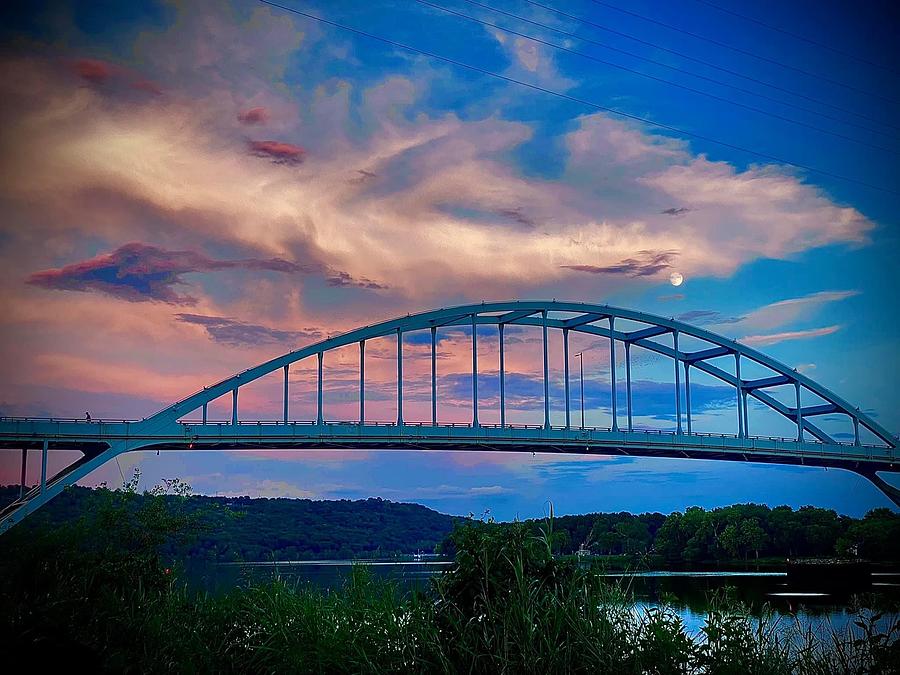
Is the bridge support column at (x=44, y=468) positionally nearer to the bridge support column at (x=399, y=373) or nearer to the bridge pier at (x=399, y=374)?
the bridge pier at (x=399, y=374)

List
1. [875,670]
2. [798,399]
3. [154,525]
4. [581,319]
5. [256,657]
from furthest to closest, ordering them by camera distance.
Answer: [798,399] → [581,319] → [154,525] → [256,657] → [875,670]

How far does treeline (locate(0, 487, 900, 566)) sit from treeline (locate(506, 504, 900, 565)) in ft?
0.24

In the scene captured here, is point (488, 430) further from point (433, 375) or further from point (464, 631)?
point (464, 631)

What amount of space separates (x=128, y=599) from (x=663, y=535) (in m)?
60.9

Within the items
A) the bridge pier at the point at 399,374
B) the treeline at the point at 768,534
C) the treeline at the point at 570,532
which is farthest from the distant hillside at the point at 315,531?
the treeline at the point at 768,534

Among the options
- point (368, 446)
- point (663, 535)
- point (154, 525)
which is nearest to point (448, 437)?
point (368, 446)

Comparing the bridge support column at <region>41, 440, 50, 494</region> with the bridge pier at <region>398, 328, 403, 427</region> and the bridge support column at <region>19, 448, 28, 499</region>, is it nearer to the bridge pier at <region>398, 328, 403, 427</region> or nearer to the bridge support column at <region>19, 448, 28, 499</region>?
the bridge support column at <region>19, 448, 28, 499</region>

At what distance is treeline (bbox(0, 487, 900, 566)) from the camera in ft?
68.0

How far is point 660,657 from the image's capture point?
7391 mm

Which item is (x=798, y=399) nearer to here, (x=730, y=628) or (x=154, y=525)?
(x=154, y=525)

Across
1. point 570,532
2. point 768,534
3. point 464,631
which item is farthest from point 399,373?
point 464,631

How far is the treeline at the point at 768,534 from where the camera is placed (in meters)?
62.0

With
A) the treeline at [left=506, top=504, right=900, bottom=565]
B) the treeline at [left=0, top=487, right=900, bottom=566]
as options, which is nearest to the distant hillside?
the treeline at [left=0, top=487, right=900, bottom=566]

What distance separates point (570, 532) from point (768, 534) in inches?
1487
